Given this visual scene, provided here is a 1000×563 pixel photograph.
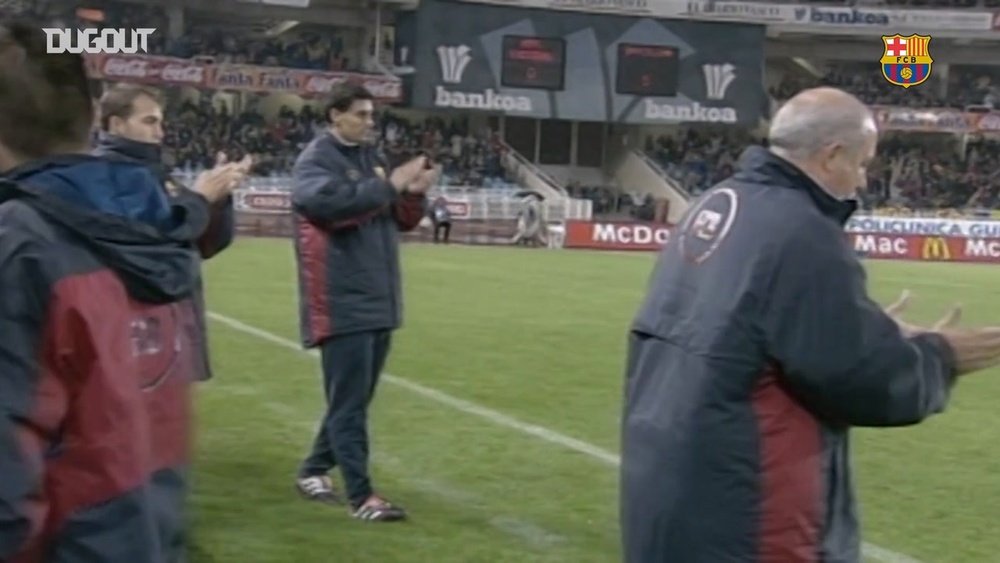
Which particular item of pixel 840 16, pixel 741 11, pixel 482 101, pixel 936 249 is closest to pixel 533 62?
pixel 482 101

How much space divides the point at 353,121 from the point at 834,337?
3.91 meters

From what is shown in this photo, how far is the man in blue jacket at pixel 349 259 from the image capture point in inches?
269

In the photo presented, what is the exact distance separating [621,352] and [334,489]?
24.8 feet

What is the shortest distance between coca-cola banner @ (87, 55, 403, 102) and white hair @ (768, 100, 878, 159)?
38.7 metres

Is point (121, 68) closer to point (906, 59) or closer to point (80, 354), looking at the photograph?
point (906, 59)

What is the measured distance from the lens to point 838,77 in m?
54.9

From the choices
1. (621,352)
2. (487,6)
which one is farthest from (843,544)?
(487,6)

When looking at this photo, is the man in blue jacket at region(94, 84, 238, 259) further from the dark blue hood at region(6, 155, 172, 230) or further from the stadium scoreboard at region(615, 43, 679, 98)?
the stadium scoreboard at region(615, 43, 679, 98)

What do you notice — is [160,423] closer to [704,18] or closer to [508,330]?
[508,330]

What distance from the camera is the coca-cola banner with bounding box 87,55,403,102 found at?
42062 mm

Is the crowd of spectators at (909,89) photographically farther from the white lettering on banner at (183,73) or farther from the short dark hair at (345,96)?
the short dark hair at (345,96)

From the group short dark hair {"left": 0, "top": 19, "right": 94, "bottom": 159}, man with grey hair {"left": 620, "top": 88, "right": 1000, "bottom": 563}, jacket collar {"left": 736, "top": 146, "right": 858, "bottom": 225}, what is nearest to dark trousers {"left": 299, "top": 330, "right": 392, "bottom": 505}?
man with grey hair {"left": 620, "top": 88, "right": 1000, "bottom": 563}

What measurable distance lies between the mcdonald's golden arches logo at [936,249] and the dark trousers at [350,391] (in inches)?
1311

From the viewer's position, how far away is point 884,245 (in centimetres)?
3872
